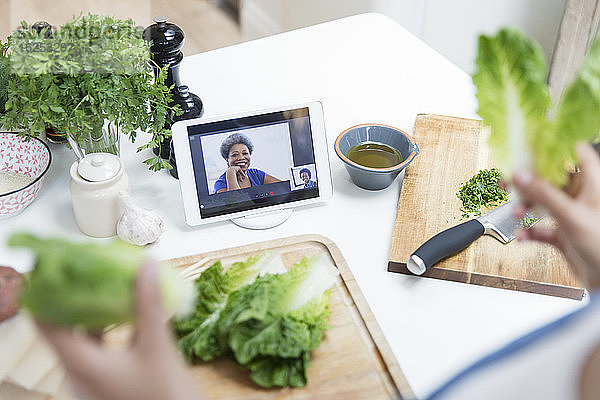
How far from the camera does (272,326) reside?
3.07 feet

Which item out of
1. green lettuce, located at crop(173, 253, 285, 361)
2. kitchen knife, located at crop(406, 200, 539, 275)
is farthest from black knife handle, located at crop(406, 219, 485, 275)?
green lettuce, located at crop(173, 253, 285, 361)

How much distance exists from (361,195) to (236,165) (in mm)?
282

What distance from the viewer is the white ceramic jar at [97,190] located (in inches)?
44.4

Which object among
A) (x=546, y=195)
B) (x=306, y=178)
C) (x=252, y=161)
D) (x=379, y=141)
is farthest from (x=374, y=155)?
(x=546, y=195)

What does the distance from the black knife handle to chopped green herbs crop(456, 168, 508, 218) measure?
0.26ft

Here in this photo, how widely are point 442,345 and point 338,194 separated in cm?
41

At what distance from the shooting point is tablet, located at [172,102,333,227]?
1169 millimetres

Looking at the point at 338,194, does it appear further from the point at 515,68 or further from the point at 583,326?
the point at 583,326

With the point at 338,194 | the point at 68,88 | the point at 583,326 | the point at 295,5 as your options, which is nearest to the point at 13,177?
the point at 68,88

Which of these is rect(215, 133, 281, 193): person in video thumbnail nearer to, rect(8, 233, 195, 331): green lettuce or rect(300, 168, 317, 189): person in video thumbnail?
rect(300, 168, 317, 189): person in video thumbnail

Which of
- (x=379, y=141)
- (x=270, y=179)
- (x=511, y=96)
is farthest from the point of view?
(x=379, y=141)

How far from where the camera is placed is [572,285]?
1.09m

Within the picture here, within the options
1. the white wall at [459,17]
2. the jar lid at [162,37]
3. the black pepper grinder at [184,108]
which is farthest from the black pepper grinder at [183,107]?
the white wall at [459,17]

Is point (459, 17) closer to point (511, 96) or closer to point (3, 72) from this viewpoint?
point (3, 72)
